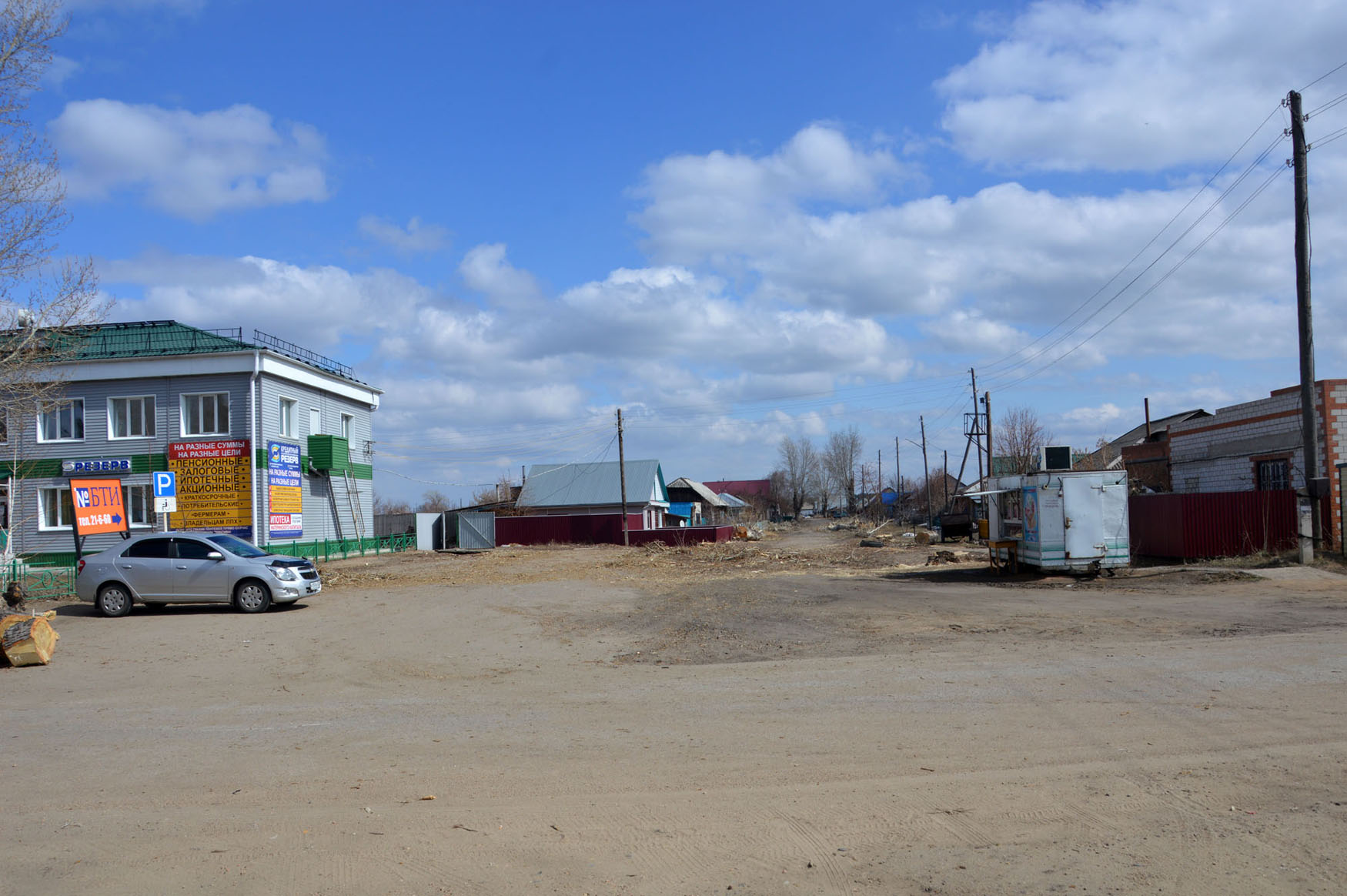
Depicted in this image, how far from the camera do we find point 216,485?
33969mm

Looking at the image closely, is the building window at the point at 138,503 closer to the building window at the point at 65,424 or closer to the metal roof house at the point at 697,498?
the building window at the point at 65,424

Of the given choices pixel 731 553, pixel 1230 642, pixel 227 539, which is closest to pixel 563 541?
pixel 731 553

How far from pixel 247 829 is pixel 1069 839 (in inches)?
201

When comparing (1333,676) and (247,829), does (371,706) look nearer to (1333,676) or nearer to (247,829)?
(247,829)

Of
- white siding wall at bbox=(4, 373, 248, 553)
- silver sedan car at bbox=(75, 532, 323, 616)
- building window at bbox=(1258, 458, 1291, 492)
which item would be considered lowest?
silver sedan car at bbox=(75, 532, 323, 616)

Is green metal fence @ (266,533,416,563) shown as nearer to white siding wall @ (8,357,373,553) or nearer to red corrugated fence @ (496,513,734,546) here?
white siding wall @ (8,357,373,553)

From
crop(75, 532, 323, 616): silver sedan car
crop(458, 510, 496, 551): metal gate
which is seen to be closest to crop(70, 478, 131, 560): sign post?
crop(75, 532, 323, 616): silver sedan car

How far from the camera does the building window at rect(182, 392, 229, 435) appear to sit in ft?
113

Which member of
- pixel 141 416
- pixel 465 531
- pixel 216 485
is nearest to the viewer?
pixel 216 485

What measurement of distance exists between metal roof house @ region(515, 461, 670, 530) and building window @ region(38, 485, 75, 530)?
113 ft

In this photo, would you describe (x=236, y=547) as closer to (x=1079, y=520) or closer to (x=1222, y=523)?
(x=1079, y=520)

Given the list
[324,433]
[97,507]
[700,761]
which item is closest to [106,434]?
[324,433]

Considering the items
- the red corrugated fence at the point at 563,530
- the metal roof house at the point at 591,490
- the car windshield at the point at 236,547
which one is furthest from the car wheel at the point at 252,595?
the metal roof house at the point at 591,490

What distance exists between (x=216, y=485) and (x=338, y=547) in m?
6.28
